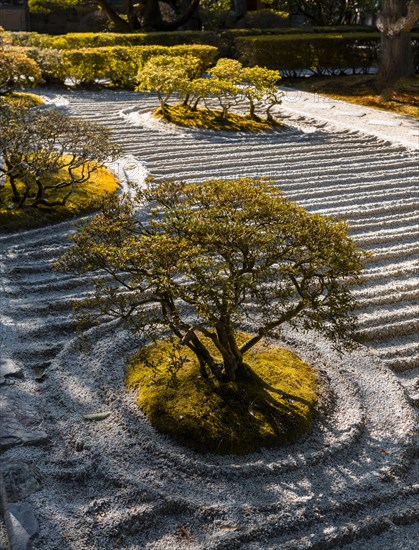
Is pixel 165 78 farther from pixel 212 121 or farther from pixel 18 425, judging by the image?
pixel 18 425

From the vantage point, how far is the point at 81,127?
28.2 feet

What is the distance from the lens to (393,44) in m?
16.8

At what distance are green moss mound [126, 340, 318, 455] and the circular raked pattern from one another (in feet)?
0.27

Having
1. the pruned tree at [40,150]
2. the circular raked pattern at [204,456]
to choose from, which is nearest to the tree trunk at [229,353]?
the circular raked pattern at [204,456]

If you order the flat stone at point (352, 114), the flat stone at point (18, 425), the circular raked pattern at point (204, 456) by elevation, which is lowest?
the circular raked pattern at point (204, 456)

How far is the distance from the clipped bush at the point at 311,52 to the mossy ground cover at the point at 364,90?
51 cm

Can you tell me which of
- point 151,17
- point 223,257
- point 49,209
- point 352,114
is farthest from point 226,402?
point 151,17

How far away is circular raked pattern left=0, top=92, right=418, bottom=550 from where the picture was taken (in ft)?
13.2

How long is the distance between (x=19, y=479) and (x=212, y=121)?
31.5 feet

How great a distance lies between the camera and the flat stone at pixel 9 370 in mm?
5242

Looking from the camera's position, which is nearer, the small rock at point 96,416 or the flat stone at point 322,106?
the small rock at point 96,416

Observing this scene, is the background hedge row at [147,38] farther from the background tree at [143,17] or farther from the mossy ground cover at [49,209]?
the mossy ground cover at [49,209]

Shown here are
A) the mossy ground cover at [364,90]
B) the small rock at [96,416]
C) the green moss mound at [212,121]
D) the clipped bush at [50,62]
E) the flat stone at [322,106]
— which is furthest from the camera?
the clipped bush at [50,62]

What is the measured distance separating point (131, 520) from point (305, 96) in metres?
13.3
